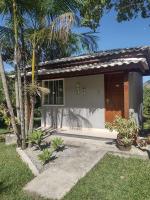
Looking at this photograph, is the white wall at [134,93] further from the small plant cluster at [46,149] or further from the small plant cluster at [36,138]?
the small plant cluster at [36,138]

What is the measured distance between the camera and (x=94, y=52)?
48.3ft

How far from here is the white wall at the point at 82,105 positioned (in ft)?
40.3

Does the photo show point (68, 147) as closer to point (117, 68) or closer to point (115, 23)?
point (117, 68)

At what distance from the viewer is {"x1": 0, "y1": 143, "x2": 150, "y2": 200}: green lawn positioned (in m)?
6.07

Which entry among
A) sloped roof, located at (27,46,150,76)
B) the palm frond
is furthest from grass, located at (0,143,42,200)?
sloped roof, located at (27,46,150,76)

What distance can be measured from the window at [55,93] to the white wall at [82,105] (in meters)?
0.27

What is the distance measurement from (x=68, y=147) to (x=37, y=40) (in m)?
4.10

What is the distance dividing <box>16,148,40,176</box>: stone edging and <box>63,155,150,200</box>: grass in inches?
62.6

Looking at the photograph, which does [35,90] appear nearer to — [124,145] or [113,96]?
[124,145]

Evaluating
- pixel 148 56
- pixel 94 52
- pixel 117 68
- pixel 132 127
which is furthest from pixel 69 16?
pixel 94 52

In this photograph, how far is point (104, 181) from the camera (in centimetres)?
678

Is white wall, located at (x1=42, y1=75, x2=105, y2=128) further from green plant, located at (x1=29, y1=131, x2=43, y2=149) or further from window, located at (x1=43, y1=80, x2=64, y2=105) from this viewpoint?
green plant, located at (x1=29, y1=131, x2=43, y2=149)

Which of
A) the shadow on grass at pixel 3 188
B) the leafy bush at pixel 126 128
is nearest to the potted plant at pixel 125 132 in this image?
the leafy bush at pixel 126 128

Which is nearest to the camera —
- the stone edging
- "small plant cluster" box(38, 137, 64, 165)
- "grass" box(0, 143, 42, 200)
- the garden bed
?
"grass" box(0, 143, 42, 200)
